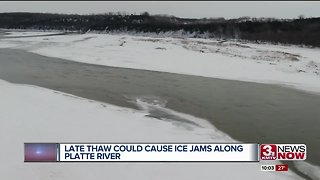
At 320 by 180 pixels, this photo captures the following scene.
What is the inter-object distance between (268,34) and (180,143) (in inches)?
2247

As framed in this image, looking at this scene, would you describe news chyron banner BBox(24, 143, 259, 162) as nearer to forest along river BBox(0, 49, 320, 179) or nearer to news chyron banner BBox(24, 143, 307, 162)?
news chyron banner BBox(24, 143, 307, 162)

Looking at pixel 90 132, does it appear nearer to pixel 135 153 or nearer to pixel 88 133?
pixel 88 133

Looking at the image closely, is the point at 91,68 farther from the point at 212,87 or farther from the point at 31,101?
the point at 31,101

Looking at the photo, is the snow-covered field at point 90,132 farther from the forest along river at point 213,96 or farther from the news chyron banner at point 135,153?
the forest along river at point 213,96

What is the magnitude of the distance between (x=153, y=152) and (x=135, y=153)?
0.30 meters

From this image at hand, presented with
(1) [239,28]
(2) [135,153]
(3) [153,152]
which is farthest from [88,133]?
(1) [239,28]

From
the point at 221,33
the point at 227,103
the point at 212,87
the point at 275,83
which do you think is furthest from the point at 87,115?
the point at 221,33

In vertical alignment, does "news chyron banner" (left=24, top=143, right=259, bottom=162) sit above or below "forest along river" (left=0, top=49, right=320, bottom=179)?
above

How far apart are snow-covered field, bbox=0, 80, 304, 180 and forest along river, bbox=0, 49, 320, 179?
0.87 metres

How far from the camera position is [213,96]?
44.9 feet

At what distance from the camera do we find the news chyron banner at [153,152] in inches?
256

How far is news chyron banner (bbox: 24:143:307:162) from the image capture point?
6.51 meters

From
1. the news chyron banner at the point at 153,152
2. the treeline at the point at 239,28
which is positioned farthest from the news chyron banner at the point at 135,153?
the treeline at the point at 239,28

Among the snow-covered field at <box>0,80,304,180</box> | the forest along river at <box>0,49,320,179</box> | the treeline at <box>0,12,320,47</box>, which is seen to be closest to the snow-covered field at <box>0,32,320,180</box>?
the snow-covered field at <box>0,80,304,180</box>
